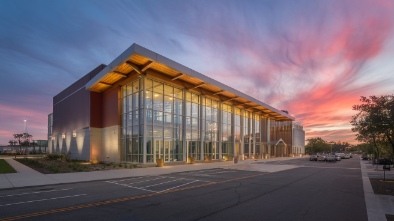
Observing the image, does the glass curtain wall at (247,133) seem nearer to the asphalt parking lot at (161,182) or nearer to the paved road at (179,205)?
the asphalt parking lot at (161,182)

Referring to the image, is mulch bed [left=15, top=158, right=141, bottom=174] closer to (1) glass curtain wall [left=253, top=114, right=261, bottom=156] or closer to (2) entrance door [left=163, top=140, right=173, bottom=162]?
(2) entrance door [left=163, top=140, right=173, bottom=162]

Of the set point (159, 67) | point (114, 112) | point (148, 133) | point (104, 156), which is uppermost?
point (159, 67)

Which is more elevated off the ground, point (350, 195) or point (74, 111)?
point (74, 111)

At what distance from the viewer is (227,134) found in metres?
45.5

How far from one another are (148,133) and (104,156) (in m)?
10.5

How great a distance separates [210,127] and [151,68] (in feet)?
49.1

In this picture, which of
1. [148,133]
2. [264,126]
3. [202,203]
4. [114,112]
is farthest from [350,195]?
[264,126]

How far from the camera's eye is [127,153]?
32.3 meters

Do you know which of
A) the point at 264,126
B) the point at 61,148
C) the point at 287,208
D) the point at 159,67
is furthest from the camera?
the point at 264,126

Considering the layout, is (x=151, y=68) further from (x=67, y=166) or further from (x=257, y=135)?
(x=257, y=135)

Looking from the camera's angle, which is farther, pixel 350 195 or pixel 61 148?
pixel 61 148

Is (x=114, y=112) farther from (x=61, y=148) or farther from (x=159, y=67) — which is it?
(x=61, y=148)

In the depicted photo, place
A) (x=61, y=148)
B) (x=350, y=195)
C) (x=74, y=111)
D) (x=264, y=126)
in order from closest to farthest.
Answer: (x=350, y=195) → (x=74, y=111) → (x=61, y=148) → (x=264, y=126)

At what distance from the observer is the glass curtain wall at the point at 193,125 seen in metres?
36.2
